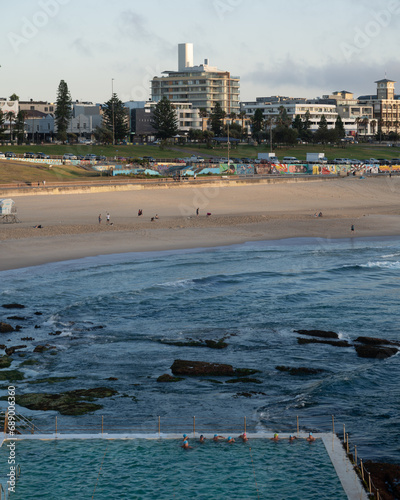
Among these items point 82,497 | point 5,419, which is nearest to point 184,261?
point 5,419

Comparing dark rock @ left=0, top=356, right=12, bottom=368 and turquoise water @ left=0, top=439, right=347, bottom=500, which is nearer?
turquoise water @ left=0, top=439, right=347, bottom=500

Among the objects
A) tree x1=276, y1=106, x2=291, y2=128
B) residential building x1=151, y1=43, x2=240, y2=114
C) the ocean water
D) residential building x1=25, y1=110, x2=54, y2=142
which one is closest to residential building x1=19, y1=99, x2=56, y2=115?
residential building x1=25, y1=110, x2=54, y2=142

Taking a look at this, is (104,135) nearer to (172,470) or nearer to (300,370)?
(300,370)

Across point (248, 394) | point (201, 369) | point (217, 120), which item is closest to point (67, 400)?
point (201, 369)

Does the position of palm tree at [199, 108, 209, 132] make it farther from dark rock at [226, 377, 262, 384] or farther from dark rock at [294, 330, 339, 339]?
dark rock at [226, 377, 262, 384]

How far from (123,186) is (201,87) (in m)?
99.6

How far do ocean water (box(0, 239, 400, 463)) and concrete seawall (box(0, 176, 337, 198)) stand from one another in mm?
28950

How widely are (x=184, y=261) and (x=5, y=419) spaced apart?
24556mm

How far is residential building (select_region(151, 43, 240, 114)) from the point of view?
168 meters

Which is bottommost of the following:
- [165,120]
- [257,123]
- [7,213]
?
[7,213]

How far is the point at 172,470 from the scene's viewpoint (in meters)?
15.9

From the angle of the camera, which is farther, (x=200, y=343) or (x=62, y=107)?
(x=62, y=107)

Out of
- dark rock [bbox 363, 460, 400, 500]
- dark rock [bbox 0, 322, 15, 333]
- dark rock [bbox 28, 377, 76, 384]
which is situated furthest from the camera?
dark rock [bbox 0, 322, 15, 333]

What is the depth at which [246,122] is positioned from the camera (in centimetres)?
17525
